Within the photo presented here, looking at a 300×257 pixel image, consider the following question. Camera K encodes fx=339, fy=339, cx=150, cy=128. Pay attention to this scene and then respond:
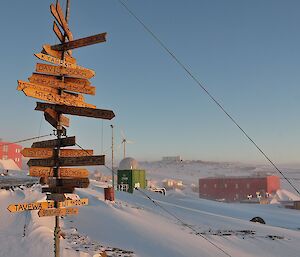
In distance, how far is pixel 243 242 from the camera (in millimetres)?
17969

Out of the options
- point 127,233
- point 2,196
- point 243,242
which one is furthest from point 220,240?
point 2,196

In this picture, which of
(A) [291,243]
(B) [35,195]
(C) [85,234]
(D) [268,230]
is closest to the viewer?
(C) [85,234]

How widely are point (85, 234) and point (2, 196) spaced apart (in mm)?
16361

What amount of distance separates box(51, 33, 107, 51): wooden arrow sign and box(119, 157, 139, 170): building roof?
1837 inches

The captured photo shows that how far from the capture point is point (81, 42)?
8688 millimetres

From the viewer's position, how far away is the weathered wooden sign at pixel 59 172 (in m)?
8.01

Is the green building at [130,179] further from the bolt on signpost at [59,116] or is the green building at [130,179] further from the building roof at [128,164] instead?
the bolt on signpost at [59,116]

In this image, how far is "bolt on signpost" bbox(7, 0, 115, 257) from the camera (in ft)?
26.4

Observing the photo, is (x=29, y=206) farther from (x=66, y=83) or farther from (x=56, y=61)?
(x=56, y=61)

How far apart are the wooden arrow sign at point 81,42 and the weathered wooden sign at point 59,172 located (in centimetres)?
311

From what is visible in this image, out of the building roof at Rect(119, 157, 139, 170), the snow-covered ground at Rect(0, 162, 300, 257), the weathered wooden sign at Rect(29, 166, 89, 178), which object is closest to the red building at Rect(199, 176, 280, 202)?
the building roof at Rect(119, 157, 139, 170)

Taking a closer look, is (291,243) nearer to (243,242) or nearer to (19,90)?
(243,242)

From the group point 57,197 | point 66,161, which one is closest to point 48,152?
point 66,161

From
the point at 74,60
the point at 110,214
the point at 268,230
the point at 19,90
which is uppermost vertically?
the point at 74,60
